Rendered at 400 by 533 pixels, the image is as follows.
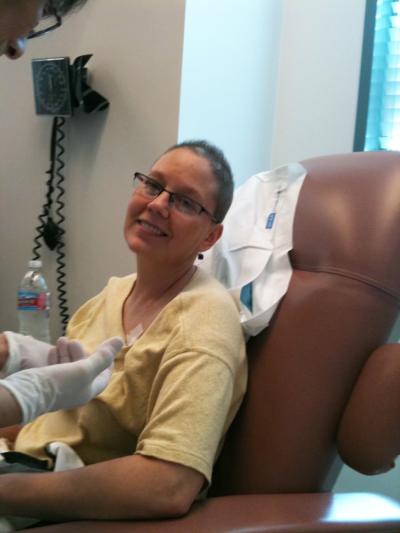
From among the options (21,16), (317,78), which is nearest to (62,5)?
(21,16)

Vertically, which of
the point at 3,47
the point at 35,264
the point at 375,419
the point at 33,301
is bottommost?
the point at 33,301

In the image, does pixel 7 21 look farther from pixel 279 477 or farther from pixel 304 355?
pixel 279 477

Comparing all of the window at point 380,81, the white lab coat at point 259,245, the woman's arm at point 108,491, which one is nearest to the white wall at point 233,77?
the window at point 380,81

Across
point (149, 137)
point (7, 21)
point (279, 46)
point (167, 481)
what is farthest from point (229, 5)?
point (167, 481)

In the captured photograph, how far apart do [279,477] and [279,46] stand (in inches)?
62.1

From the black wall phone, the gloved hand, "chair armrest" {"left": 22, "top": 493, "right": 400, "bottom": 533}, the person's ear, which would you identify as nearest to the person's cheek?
the gloved hand

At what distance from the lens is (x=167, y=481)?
2.98 ft

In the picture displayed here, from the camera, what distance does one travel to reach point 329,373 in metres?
1.10

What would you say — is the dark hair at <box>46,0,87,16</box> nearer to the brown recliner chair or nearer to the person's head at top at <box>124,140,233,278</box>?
the person's head at top at <box>124,140,233,278</box>

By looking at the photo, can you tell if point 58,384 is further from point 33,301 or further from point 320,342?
point 33,301

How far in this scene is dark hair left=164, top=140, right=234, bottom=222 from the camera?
4.20 ft

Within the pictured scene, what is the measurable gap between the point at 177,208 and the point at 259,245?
0.69ft

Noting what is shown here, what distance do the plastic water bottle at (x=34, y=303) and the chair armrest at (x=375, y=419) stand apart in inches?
46.4

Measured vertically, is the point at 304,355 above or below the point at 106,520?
above
